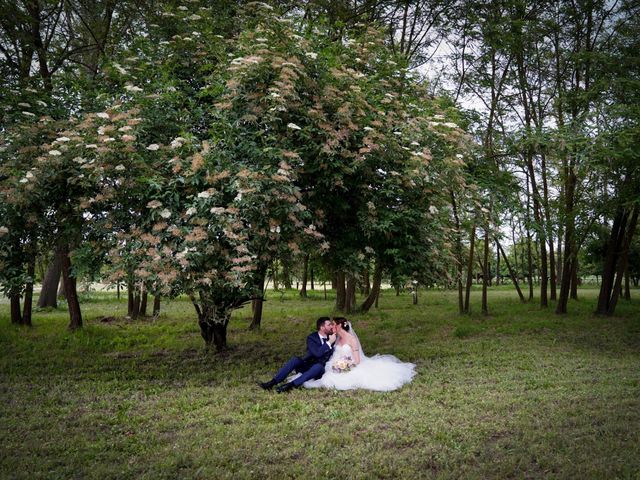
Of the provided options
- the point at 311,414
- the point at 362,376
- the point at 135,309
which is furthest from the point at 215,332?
the point at 135,309

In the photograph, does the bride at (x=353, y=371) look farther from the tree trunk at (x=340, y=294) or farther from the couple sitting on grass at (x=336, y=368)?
the tree trunk at (x=340, y=294)

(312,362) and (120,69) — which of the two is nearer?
(312,362)

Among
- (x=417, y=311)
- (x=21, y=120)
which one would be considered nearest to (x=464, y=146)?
(x=21, y=120)

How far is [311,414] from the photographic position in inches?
256

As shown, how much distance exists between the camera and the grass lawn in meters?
4.79

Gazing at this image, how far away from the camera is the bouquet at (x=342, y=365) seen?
8.16 metres

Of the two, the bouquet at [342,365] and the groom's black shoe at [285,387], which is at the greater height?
the bouquet at [342,365]

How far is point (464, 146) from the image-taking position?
9.31m

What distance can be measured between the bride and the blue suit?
0.12m

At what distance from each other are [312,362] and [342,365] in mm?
495

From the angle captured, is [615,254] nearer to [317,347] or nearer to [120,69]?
[317,347]

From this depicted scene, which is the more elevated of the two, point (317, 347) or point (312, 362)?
point (317, 347)

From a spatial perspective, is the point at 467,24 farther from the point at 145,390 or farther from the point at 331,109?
the point at 145,390

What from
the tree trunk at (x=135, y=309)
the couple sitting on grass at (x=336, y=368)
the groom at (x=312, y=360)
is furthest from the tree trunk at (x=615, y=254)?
the tree trunk at (x=135, y=309)
